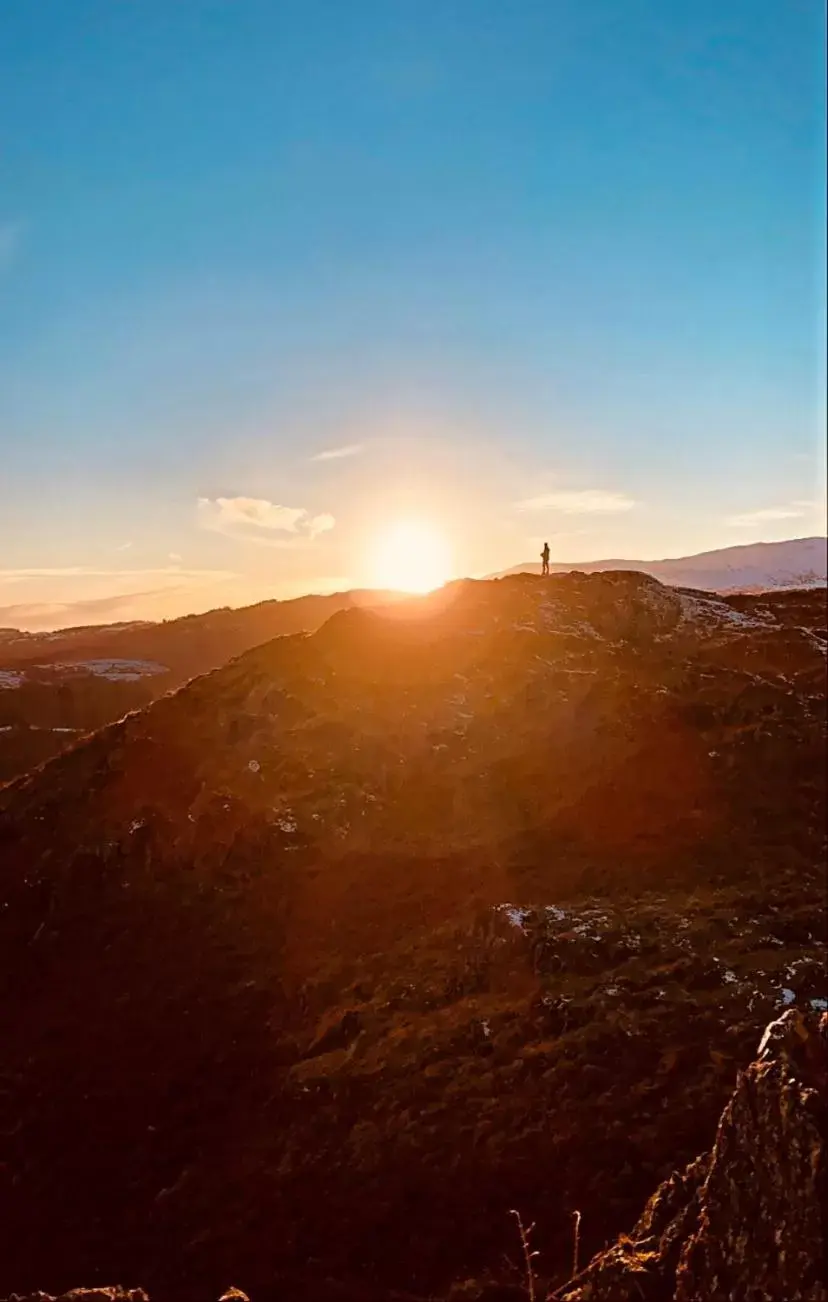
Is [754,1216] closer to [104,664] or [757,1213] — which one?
[757,1213]

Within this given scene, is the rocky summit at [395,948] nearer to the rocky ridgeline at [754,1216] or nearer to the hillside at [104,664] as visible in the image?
the rocky ridgeline at [754,1216]

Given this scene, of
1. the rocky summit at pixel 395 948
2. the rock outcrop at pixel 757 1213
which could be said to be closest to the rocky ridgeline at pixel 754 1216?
the rock outcrop at pixel 757 1213

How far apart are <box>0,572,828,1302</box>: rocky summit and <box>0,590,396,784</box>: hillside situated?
11.1 metres

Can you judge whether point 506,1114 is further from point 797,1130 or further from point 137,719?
point 137,719

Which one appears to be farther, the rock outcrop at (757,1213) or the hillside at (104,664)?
the hillside at (104,664)

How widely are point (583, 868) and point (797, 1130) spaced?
1449 cm

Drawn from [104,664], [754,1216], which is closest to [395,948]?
[754,1216]

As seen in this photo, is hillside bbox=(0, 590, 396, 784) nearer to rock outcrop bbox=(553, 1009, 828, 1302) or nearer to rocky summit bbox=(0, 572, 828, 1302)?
rocky summit bbox=(0, 572, 828, 1302)

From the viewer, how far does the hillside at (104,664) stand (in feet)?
139

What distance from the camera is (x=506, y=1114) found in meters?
15.5

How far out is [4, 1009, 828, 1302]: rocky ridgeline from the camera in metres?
7.05

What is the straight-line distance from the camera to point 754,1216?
7.58m

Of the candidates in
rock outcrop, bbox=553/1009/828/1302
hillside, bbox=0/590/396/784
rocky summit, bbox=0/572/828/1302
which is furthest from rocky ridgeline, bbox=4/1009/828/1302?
hillside, bbox=0/590/396/784

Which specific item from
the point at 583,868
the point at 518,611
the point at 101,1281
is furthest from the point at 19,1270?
the point at 518,611
